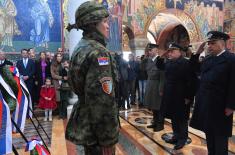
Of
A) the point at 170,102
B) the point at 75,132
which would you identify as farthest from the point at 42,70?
the point at 75,132

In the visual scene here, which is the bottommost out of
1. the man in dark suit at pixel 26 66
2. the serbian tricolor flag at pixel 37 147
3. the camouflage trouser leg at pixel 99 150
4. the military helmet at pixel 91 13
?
the serbian tricolor flag at pixel 37 147

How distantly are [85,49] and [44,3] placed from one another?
12754 millimetres

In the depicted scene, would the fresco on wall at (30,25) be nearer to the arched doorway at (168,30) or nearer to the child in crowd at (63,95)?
the child in crowd at (63,95)

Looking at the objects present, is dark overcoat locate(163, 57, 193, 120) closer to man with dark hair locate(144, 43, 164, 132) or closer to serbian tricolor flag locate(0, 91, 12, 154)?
man with dark hair locate(144, 43, 164, 132)

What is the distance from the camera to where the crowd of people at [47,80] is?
7.66m

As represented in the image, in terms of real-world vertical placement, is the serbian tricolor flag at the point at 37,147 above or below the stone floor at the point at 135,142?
above

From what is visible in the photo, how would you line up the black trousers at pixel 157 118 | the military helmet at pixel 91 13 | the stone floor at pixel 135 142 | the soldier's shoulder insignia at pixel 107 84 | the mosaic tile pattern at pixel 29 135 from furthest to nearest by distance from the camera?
1. the black trousers at pixel 157 118
2. the mosaic tile pattern at pixel 29 135
3. the stone floor at pixel 135 142
4. the military helmet at pixel 91 13
5. the soldier's shoulder insignia at pixel 107 84

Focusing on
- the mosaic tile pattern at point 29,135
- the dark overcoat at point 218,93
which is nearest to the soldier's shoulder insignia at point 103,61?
the dark overcoat at point 218,93

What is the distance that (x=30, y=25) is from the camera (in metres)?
13.6

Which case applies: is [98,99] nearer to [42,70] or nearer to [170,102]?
[170,102]

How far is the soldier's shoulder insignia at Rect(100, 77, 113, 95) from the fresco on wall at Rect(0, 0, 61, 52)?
39.7 ft

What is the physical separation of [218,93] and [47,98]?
5.17m

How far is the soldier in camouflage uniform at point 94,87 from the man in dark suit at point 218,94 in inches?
68.2

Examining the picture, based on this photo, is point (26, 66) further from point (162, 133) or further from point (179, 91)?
point (179, 91)
